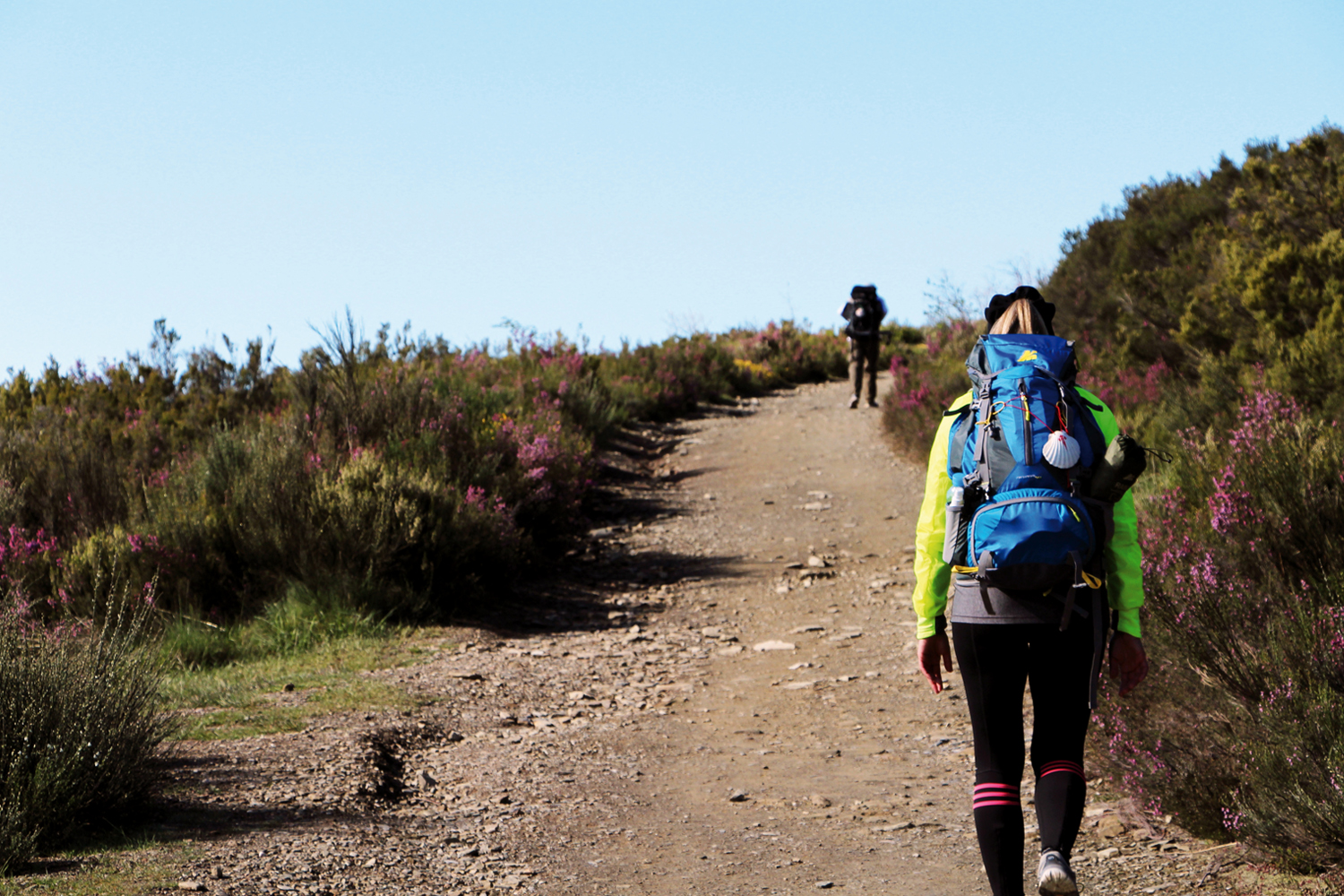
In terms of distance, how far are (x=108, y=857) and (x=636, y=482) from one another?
11304mm

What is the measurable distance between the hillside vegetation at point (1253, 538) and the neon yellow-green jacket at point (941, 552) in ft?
3.96

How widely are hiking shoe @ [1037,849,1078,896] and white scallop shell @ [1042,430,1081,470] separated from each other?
3.42 ft

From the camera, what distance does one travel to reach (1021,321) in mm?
3664

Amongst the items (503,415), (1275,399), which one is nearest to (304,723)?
(1275,399)

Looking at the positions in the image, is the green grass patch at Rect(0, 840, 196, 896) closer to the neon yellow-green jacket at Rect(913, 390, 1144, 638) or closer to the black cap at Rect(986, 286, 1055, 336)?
the neon yellow-green jacket at Rect(913, 390, 1144, 638)

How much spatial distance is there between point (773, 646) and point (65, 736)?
5.04 m

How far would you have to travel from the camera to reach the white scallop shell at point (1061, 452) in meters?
3.17

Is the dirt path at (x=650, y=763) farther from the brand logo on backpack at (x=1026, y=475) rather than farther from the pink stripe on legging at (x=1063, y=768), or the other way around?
the brand logo on backpack at (x=1026, y=475)

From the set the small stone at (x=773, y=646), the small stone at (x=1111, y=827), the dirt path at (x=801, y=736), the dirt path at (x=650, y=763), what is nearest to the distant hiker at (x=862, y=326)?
the dirt path at (x=801, y=736)

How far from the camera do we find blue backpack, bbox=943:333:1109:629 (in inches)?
124

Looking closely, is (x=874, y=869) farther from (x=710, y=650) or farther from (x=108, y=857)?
(x=710, y=650)

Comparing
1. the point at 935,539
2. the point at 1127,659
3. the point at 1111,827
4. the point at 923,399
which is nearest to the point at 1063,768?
the point at 1127,659

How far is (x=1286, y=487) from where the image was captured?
20.0ft

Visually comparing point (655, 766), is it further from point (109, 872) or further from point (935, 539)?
point (935, 539)
